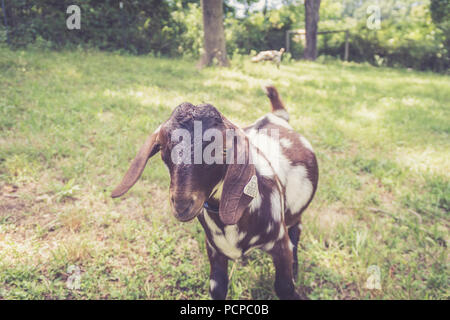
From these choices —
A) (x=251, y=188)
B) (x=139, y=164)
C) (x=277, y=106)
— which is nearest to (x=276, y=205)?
(x=251, y=188)

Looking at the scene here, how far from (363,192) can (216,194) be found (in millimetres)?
2472

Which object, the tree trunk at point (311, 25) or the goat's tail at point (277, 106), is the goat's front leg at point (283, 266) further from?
the tree trunk at point (311, 25)

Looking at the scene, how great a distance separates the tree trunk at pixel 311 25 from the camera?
15.2 meters

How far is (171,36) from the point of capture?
12.2 meters

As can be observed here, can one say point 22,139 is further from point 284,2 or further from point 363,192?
point 284,2

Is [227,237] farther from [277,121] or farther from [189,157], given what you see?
[277,121]

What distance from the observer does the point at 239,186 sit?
1.24 metres

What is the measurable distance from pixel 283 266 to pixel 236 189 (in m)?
0.77

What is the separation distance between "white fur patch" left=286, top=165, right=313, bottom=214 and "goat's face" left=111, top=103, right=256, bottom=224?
78 centimetres

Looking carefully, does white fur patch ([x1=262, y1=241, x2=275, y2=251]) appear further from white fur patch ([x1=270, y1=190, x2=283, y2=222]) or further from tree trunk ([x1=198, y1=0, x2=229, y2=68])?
tree trunk ([x1=198, y1=0, x2=229, y2=68])

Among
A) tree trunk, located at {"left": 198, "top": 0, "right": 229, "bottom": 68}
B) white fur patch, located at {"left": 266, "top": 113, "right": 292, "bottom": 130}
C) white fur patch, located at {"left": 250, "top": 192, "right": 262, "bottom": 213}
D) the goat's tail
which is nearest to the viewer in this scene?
white fur patch, located at {"left": 250, "top": 192, "right": 262, "bottom": 213}

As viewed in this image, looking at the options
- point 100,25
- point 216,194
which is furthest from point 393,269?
point 100,25

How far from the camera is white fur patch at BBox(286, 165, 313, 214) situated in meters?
1.99

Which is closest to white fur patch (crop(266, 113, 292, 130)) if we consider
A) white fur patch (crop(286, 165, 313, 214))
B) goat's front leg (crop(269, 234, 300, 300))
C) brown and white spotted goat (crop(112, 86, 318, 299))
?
brown and white spotted goat (crop(112, 86, 318, 299))
